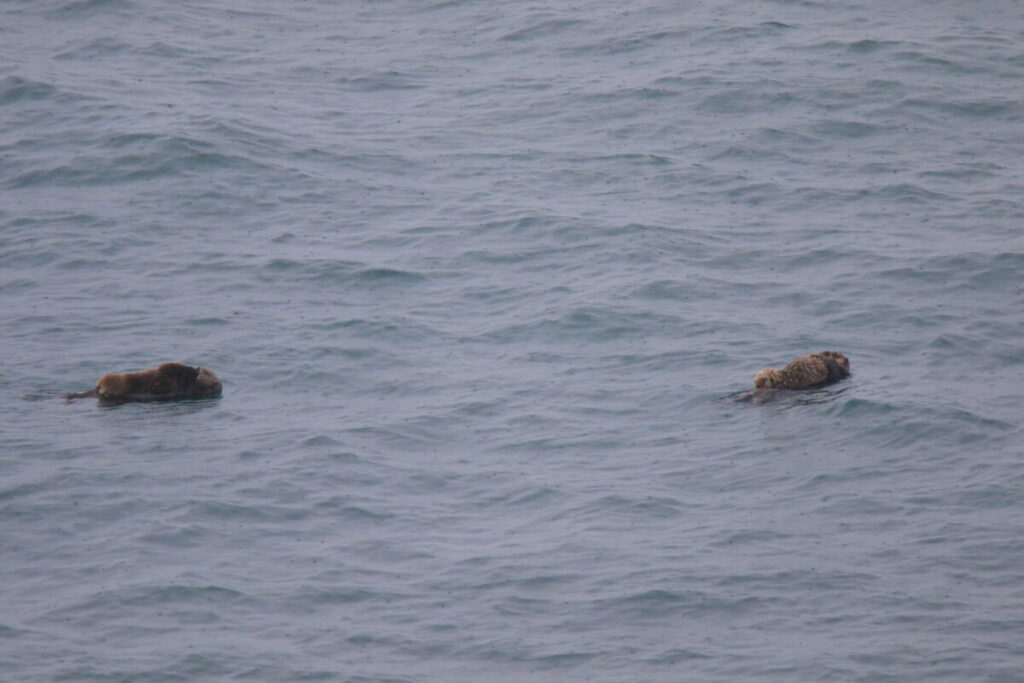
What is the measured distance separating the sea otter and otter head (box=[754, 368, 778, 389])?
23.7 feet

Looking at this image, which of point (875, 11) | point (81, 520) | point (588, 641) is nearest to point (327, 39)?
point (875, 11)

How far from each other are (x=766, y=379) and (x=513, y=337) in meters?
4.69

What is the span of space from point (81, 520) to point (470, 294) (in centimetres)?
911

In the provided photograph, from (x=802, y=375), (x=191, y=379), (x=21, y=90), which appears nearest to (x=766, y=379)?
(x=802, y=375)

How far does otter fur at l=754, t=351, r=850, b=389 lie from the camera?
1775 cm

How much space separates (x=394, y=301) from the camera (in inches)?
894

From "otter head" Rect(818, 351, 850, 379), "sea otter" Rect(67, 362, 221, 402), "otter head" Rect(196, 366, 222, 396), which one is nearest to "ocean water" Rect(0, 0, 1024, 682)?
"sea otter" Rect(67, 362, 221, 402)

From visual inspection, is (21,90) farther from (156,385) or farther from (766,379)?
(766,379)

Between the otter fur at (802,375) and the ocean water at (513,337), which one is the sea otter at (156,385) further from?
the otter fur at (802,375)

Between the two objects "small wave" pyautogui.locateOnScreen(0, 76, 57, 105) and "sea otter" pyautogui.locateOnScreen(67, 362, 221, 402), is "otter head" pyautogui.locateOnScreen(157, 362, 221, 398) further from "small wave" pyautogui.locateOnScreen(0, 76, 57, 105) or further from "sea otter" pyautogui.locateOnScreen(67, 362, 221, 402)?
"small wave" pyautogui.locateOnScreen(0, 76, 57, 105)

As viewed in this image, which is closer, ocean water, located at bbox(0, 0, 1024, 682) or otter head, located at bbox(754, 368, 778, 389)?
ocean water, located at bbox(0, 0, 1024, 682)

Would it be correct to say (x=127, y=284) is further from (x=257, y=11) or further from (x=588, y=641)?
(x=257, y=11)

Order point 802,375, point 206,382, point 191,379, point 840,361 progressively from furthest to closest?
1. point 206,382
2. point 191,379
3. point 840,361
4. point 802,375

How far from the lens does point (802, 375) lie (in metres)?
17.8
